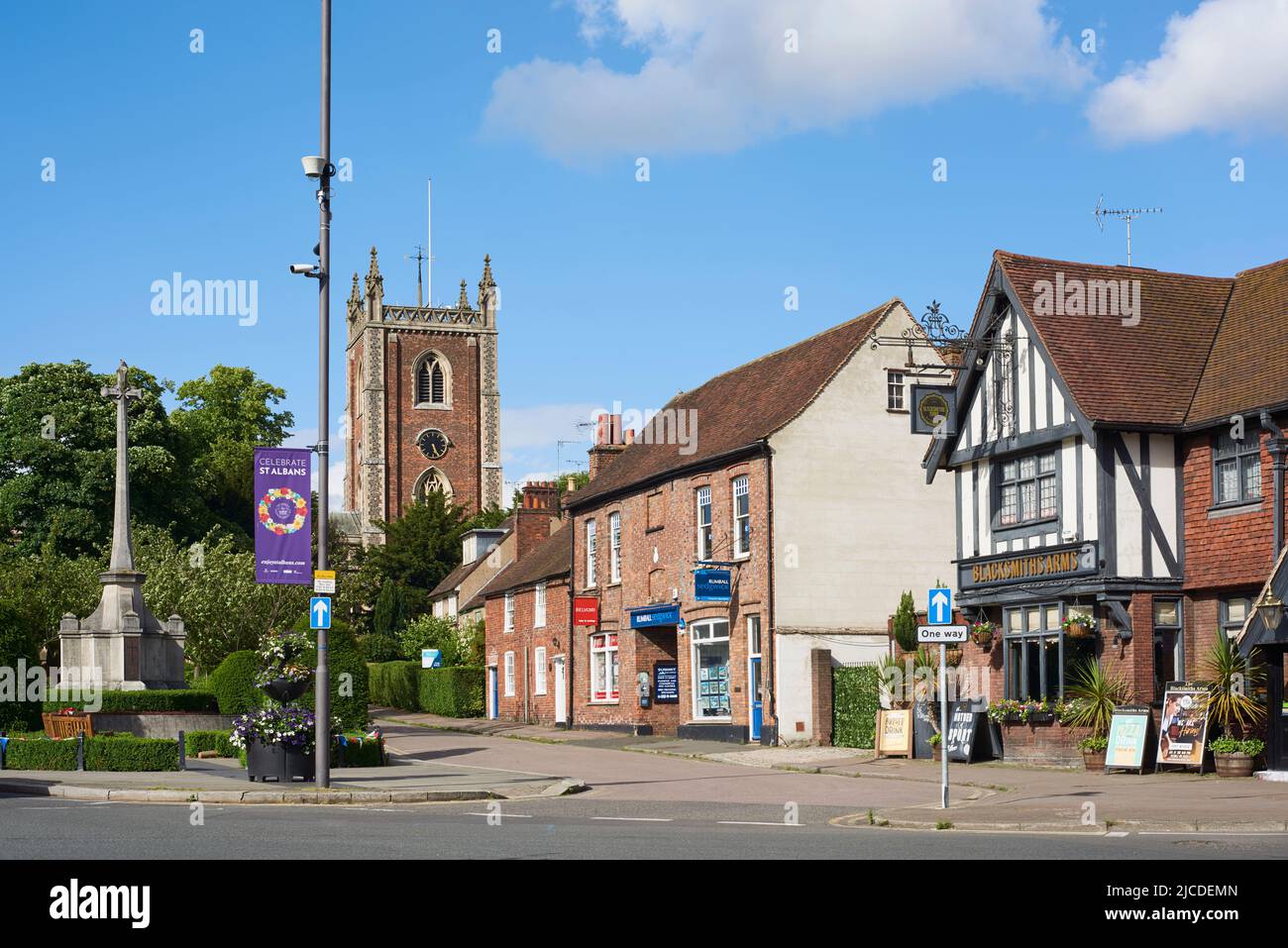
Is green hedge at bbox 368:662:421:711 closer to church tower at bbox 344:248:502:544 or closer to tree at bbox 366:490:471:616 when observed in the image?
tree at bbox 366:490:471:616

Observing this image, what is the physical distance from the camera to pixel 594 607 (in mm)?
44875

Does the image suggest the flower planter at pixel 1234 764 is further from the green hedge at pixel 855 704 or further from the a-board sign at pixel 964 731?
the green hedge at pixel 855 704

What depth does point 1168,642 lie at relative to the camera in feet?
90.7

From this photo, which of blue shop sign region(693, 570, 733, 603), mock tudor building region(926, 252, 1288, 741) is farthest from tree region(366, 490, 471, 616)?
mock tudor building region(926, 252, 1288, 741)

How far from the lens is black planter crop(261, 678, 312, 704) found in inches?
944

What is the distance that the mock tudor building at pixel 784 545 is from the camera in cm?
3622

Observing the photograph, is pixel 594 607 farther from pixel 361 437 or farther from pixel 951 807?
pixel 361 437

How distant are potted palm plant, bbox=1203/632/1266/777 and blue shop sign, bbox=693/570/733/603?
14.0 m

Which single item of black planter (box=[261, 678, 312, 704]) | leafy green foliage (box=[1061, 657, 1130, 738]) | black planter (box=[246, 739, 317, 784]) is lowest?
black planter (box=[246, 739, 317, 784])

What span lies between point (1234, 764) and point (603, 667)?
23029 millimetres

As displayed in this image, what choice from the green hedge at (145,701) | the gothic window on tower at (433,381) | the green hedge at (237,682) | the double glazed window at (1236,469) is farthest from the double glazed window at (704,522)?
the gothic window on tower at (433,381)
